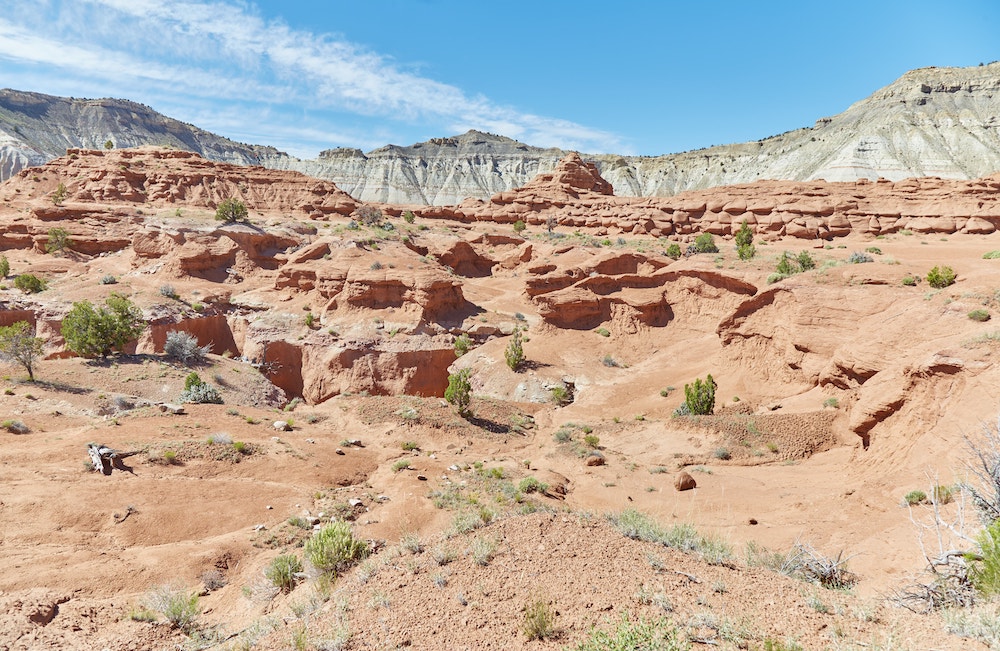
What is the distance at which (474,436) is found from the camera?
17.6 meters

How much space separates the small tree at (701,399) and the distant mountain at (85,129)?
115 m

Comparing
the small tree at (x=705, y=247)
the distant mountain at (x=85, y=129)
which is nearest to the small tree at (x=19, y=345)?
the small tree at (x=705, y=247)

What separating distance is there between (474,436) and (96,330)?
61.1 feet

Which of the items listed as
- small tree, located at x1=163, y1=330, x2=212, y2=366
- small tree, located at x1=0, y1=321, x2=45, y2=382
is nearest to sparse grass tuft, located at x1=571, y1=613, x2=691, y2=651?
small tree, located at x1=0, y1=321, x2=45, y2=382

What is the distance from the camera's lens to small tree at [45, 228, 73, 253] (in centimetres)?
3612

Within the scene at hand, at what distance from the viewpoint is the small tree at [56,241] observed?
3612 cm

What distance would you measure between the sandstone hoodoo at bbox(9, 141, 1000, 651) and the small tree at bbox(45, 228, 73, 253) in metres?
0.32

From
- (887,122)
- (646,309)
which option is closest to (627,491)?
(646,309)

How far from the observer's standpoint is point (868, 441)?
39.8 feet

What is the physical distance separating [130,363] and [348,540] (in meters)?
20.8

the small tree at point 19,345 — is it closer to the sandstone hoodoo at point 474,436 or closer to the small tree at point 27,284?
the sandstone hoodoo at point 474,436

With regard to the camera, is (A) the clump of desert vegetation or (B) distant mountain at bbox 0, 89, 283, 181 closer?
(A) the clump of desert vegetation

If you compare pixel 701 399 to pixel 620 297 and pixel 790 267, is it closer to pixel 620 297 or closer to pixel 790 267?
pixel 620 297

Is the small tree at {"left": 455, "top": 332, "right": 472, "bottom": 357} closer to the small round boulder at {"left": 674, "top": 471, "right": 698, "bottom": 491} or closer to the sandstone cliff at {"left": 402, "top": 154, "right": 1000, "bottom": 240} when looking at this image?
the small round boulder at {"left": 674, "top": 471, "right": 698, "bottom": 491}
